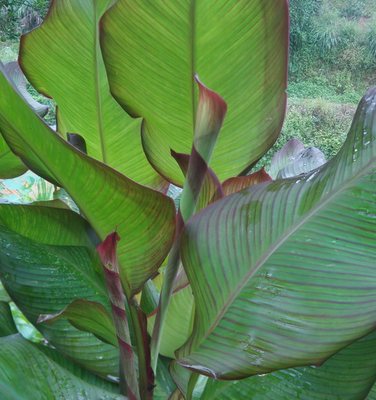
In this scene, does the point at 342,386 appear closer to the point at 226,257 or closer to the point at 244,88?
the point at 226,257

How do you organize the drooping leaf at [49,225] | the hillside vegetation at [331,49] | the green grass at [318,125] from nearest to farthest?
→ the drooping leaf at [49,225] < the green grass at [318,125] < the hillside vegetation at [331,49]

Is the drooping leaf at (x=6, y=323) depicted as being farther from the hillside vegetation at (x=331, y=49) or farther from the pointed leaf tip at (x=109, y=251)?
the hillside vegetation at (x=331, y=49)

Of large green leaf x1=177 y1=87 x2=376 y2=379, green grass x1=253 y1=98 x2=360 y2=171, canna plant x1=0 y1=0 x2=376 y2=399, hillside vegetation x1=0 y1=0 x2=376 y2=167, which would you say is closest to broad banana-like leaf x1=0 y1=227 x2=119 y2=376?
canna plant x1=0 y1=0 x2=376 y2=399

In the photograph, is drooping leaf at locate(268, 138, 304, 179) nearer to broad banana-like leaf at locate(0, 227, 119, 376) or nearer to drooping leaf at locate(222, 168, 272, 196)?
drooping leaf at locate(222, 168, 272, 196)

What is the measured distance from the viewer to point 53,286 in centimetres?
48

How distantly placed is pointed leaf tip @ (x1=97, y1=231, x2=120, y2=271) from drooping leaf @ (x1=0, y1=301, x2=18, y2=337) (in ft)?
0.73

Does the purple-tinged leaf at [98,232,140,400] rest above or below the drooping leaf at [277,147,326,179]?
below

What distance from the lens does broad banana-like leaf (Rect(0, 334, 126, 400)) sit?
36 centimetres

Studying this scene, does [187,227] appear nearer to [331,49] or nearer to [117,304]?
[117,304]

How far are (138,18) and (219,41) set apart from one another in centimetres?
8

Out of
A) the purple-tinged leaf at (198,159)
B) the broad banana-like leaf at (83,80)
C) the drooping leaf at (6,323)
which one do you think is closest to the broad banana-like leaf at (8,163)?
the broad banana-like leaf at (83,80)

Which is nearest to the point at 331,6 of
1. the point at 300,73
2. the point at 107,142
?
the point at 300,73

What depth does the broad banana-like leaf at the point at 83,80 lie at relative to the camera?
468 mm

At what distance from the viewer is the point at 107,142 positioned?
553 millimetres
